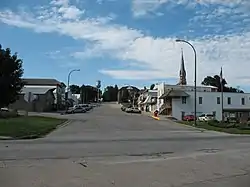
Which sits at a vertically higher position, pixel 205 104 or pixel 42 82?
pixel 42 82

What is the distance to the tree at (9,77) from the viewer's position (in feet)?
162

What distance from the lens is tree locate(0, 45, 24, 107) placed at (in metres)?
49.5

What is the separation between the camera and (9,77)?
165 ft

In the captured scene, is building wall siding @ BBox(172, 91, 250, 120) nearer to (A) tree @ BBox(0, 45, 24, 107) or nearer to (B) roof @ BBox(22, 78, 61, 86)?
(A) tree @ BBox(0, 45, 24, 107)

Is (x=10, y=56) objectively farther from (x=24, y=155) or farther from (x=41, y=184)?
(x=41, y=184)

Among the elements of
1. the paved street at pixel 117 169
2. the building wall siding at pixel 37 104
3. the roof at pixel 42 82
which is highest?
the roof at pixel 42 82

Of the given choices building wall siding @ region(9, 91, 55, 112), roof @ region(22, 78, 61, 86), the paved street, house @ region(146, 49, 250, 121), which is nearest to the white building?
house @ region(146, 49, 250, 121)

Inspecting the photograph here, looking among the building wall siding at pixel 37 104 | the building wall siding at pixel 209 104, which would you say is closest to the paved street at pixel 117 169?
Answer: the building wall siding at pixel 37 104

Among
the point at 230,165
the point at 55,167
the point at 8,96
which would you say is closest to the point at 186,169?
the point at 230,165

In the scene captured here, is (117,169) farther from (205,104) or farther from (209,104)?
(209,104)

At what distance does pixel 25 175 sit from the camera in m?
10.7

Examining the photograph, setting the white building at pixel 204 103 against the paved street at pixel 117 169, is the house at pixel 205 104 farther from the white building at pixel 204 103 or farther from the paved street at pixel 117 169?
the paved street at pixel 117 169

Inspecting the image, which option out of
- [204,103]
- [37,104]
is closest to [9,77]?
[37,104]

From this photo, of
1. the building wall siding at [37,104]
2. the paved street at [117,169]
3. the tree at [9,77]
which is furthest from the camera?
the building wall siding at [37,104]
